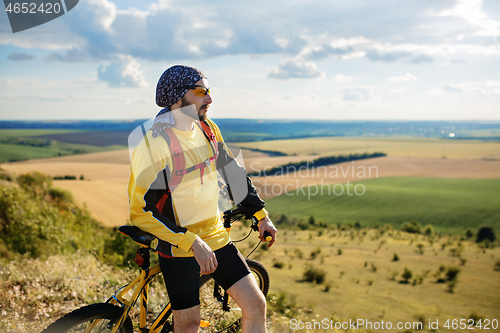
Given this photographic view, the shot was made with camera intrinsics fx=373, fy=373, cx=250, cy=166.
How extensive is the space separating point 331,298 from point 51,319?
72.0 feet

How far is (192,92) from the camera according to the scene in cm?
237

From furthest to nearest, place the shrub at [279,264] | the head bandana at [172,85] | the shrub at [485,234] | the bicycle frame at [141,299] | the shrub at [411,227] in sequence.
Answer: the shrub at [411,227] → the shrub at [485,234] → the shrub at [279,264] → the bicycle frame at [141,299] → the head bandana at [172,85]

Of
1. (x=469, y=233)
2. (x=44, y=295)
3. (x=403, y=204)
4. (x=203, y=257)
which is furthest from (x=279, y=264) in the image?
(x=403, y=204)

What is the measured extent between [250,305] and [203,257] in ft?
1.73

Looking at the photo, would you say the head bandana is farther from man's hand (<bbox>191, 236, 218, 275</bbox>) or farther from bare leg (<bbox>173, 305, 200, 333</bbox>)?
bare leg (<bbox>173, 305, 200, 333</bbox>)

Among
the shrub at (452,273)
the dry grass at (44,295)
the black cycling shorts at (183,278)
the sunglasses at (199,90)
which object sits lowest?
the shrub at (452,273)

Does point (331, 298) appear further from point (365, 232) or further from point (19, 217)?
point (365, 232)

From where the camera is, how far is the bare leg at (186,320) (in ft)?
7.60

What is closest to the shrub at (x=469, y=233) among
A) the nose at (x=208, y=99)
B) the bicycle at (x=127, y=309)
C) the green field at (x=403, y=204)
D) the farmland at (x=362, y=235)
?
the farmland at (x=362, y=235)

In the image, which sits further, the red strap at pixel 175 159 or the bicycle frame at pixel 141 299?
the bicycle frame at pixel 141 299

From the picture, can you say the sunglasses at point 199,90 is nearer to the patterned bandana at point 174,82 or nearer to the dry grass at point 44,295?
the patterned bandana at point 174,82

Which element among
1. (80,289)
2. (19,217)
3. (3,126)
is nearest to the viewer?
(80,289)

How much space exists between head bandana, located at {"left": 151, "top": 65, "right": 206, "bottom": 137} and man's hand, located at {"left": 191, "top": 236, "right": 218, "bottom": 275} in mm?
761

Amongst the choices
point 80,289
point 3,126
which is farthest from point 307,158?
point 3,126
